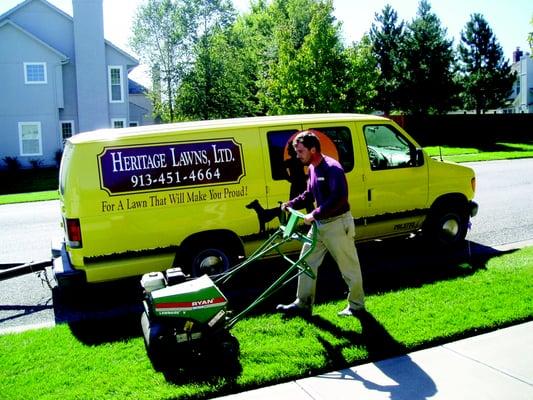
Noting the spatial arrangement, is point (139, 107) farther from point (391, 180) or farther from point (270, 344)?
point (270, 344)

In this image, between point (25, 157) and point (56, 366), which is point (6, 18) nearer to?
point (25, 157)

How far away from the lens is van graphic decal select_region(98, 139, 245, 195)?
6.57 metres

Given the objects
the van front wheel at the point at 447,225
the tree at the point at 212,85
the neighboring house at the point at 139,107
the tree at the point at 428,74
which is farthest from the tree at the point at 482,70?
the van front wheel at the point at 447,225

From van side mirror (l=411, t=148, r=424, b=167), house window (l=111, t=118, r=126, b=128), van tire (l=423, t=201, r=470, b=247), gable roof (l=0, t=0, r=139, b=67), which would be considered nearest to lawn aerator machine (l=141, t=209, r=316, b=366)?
van side mirror (l=411, t=148, r=424, b=167)

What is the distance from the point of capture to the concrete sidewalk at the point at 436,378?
4.30 metres

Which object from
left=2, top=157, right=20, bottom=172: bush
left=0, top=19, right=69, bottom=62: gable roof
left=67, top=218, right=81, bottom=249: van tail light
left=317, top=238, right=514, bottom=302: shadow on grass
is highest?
left=0, top=19, right=69, bottom=62: gable roof

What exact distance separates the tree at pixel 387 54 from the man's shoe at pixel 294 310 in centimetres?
4160

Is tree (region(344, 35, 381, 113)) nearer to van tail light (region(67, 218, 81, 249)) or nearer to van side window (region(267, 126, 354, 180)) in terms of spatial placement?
van side window (region(267, 126, 354, 180))

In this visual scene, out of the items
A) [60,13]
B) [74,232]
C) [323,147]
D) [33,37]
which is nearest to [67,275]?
[74,232]

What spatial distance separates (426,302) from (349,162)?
2.43 metres

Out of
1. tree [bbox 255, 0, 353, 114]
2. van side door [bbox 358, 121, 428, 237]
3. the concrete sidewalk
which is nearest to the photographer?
the concrete sidewalk

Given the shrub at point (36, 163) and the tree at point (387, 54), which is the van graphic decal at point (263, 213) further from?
the tree at point (387, 54)

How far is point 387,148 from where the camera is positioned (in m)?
8.22

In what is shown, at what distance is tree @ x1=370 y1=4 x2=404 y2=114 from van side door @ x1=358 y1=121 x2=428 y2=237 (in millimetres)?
38697
